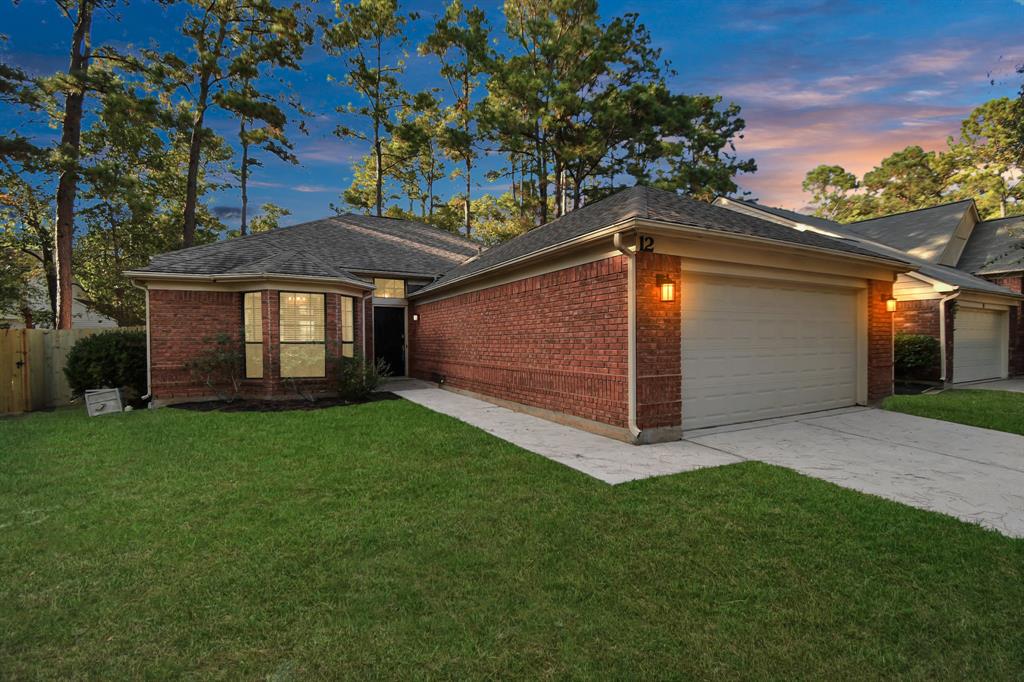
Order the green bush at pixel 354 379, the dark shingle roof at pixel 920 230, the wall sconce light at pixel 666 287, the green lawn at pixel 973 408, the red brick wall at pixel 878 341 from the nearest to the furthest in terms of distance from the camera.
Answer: the wall sconce light at pixel 666 287 < the green lawn at pixel 973 408 < the red brick wall at pixel 878 341 < the green bush at pixel 354 379 < the dark shingle roof at pixel 920 230

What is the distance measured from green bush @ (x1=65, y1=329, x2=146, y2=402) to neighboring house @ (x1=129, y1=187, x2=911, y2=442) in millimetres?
844

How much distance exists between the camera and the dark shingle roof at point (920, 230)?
53.4ft

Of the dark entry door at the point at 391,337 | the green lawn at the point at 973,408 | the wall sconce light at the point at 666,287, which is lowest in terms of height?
the green lawn at the point at 973,408

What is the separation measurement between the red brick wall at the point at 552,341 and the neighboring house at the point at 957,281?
7.74 metres

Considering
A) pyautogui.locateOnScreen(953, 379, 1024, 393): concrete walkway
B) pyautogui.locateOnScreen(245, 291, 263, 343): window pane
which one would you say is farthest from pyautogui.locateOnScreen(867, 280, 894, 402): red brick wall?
pyautogui.locateOnScreen(245, 291, 263, 343): window pane

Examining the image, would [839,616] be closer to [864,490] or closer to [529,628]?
[529,628]

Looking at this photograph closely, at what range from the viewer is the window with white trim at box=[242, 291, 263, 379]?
10.0m

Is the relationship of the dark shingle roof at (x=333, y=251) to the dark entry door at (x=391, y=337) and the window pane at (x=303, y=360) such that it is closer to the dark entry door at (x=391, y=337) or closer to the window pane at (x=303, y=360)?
the dark entry door at (x=391, y=337)

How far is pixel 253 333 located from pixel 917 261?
21932mm

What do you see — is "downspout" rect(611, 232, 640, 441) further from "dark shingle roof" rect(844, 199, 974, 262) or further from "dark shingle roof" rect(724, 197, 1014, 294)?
"dark shingle roof" rect(844, 199, 974, 262)

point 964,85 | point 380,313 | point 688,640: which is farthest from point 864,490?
point 380,313

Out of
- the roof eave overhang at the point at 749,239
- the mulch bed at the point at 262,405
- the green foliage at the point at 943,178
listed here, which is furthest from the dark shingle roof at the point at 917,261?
the mulch bed at the point at 262,405

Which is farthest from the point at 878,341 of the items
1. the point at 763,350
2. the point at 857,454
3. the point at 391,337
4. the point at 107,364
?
the point at 107,364

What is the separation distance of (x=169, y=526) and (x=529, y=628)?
305cm
